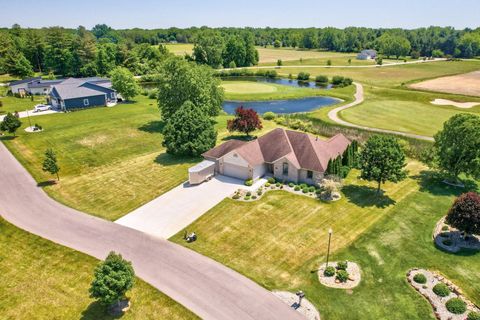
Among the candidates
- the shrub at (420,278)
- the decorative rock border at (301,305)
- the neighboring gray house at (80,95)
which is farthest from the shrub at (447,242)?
the neighboring gray house at (80,95)

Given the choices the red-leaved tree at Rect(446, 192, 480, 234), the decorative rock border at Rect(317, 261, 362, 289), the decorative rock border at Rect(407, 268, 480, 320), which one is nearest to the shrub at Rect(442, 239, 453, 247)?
the red-leaved tree at Rect(446, 192, 480, 234)

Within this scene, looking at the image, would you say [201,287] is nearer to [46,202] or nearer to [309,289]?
[309,289]

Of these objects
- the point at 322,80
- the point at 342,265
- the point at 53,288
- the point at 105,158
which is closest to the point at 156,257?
the point at 53,288

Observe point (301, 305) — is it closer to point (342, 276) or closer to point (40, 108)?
point (342, 276)

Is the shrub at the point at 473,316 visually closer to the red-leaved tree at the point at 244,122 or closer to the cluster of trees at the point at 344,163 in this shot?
the cluster of trees at the point at 344,163

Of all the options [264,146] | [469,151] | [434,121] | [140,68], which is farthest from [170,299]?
[140,68]

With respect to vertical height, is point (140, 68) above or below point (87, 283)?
above
